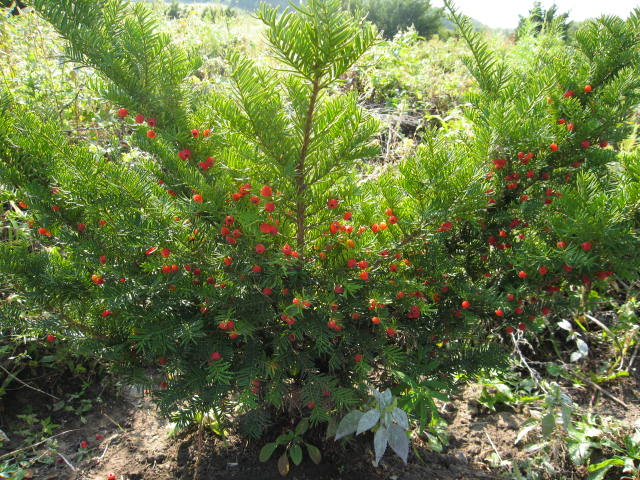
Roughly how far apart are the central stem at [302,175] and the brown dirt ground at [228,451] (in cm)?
88

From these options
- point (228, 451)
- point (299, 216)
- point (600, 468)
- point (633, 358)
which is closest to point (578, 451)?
point (600, 468)

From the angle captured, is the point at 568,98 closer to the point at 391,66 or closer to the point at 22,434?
the point at 22,434

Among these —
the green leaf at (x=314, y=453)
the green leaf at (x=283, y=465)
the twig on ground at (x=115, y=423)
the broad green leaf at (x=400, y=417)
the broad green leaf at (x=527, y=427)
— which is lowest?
the twig on ground at (x=115, y=423)

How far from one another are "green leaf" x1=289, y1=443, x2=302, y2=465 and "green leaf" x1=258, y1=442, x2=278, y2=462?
7 cm

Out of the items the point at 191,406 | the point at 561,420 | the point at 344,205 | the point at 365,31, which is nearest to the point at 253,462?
the point at 191,406

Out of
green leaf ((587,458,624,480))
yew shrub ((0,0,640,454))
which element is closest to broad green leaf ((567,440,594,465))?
green leaf ((587,458,624,480))

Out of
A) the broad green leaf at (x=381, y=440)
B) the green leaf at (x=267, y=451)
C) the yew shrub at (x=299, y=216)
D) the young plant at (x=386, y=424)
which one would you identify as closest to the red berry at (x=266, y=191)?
the yew shrub at (x=299, y=216)

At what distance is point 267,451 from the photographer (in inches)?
59.7

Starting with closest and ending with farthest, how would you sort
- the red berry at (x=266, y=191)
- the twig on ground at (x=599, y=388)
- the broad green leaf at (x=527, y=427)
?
the red berry at (x=266, y=191), the broad green leaf at (x=527, y=427), the twig on ground at (x=599, y=388)

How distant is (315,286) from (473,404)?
1332 mm

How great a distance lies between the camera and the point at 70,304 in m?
1.29

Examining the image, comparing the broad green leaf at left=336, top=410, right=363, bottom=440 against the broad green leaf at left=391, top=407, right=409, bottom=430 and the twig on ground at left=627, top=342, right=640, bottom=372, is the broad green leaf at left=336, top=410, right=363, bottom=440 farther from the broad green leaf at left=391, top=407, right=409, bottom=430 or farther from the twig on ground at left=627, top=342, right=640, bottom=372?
the twig on ground at left=627, top=342, right=640, bottom=372

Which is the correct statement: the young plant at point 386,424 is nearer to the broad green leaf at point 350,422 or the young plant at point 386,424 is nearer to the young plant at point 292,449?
the broad green leaf at point 350,422

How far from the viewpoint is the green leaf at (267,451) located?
151 centimetres
